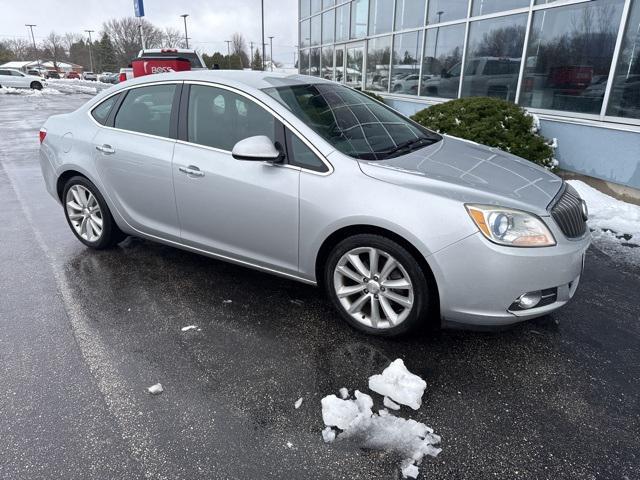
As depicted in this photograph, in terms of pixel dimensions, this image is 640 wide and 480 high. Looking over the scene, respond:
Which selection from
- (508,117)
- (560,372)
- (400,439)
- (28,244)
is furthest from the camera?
(508,117)

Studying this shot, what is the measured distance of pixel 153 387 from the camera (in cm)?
263

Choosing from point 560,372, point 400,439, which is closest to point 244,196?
point 400,439

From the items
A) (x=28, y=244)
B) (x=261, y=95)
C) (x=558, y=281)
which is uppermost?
(x=261, y=95)

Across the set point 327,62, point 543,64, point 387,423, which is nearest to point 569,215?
point 387,423

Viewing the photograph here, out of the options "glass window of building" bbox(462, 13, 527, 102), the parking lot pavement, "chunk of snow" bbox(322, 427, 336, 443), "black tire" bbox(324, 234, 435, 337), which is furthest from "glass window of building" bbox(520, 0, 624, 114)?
"chunk of snow" bbox(322, 427, 336, 443)

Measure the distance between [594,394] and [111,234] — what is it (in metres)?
4.01

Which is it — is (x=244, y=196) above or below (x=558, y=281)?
above

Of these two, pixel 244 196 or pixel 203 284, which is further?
pixel 203 284

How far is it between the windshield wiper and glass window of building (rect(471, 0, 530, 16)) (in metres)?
5.42

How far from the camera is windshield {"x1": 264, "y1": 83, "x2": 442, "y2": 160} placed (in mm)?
3246

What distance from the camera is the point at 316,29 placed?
18078 millimetres

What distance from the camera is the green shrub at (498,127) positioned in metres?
6.60

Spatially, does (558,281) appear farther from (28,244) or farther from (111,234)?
(28,244)

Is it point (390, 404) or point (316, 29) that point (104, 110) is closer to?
point (390, 404)
